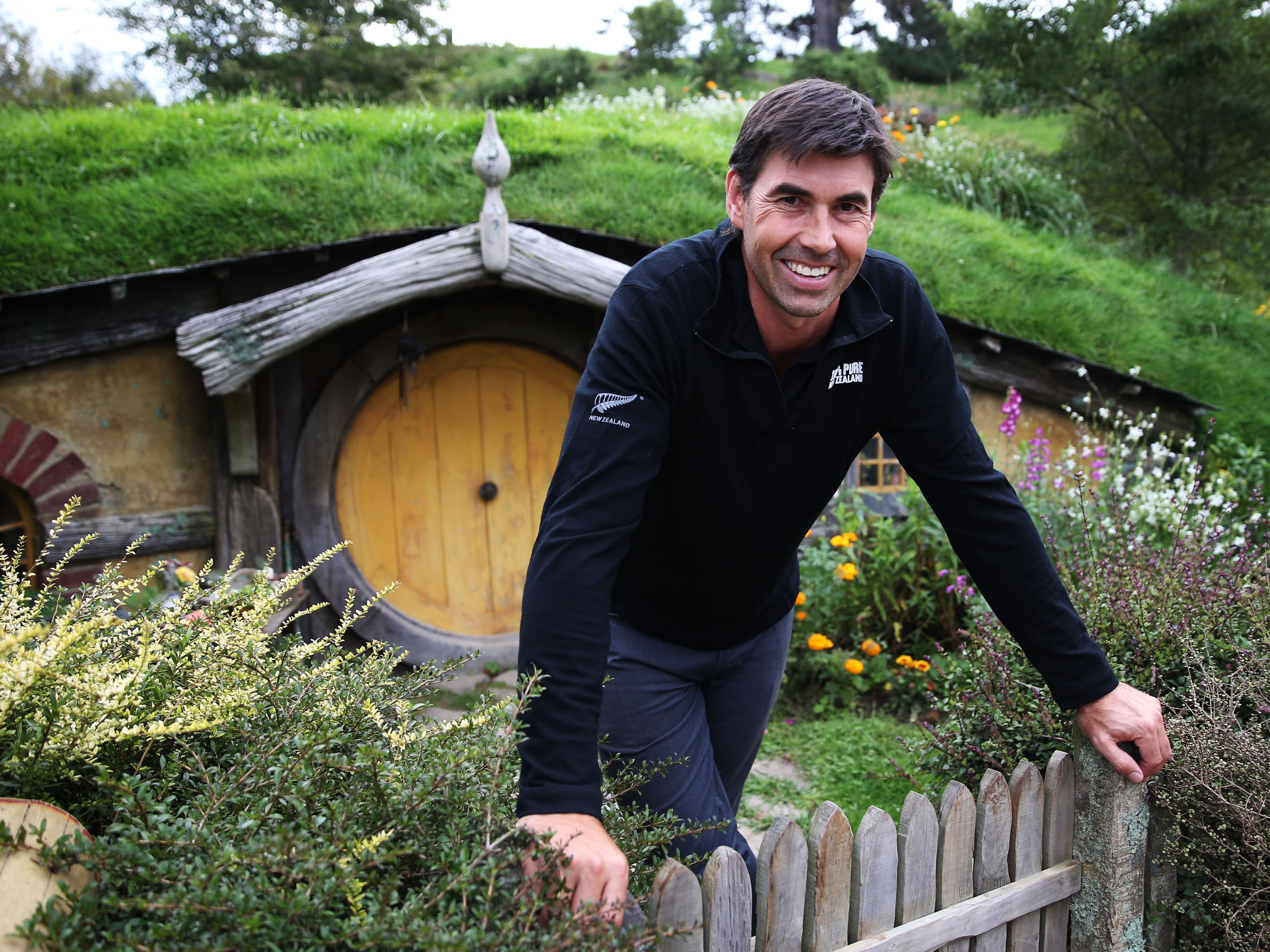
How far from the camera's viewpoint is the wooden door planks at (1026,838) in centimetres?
210

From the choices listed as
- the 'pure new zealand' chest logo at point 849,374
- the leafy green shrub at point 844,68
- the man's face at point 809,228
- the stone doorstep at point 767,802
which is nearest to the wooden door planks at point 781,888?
the 'pure new zealand' chest logo at point 849,374

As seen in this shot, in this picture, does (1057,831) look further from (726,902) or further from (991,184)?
(991,184)

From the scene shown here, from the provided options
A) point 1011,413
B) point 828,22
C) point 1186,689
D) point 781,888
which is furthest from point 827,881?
point 828,22

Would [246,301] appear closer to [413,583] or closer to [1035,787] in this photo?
[413,583]

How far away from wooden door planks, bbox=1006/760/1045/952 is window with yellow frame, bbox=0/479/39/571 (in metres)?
4.64

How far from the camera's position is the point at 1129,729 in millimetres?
1899

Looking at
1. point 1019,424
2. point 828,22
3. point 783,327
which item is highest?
point 828,22

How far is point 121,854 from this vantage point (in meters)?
1.15

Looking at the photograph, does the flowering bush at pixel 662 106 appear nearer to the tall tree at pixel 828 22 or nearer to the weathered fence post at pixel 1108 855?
the weathered fence post at pixel 1108 855

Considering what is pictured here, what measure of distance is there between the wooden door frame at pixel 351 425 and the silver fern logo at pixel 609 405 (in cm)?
361

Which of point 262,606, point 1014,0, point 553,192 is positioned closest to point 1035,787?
point 262,606

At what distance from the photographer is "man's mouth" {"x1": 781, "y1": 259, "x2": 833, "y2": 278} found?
5.81 ft

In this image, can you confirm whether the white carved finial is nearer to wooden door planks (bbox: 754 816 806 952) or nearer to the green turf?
the green turf

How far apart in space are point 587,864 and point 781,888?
62cm
